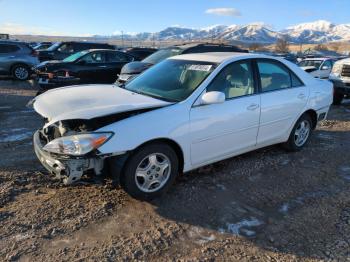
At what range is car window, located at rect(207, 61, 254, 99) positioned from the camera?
4.45 metres

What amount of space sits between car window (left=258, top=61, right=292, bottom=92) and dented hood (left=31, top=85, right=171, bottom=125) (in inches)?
68.0

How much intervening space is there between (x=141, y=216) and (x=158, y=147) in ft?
2.44

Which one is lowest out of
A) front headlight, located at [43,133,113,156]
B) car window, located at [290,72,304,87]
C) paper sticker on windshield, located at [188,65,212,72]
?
front headlight, located at [43,133,113,156]

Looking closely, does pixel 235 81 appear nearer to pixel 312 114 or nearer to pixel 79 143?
pixel 312 114

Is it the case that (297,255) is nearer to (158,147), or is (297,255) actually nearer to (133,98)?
(158,147)

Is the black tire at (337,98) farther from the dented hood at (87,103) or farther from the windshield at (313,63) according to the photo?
the dented hood at (87,103)

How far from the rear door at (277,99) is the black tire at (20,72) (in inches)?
493

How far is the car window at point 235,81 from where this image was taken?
4.45 m

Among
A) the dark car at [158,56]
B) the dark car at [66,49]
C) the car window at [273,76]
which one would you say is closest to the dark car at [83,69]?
the dark car at [158,56]

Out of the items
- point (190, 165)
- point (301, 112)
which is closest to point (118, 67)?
point (301, 112)

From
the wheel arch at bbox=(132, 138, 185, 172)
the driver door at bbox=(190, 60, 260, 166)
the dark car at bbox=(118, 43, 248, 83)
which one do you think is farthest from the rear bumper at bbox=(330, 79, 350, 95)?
the wheel arch at bbox=(132, 138, 185, 172)

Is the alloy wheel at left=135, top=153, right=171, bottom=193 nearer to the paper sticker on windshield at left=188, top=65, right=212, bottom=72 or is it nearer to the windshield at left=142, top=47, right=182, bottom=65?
the paper sticker on windshield at left=188, top=65, right=212, bottom=72

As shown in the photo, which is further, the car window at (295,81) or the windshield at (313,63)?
the windshield at (313,63)

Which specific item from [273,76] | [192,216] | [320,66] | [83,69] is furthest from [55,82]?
[320,66]
